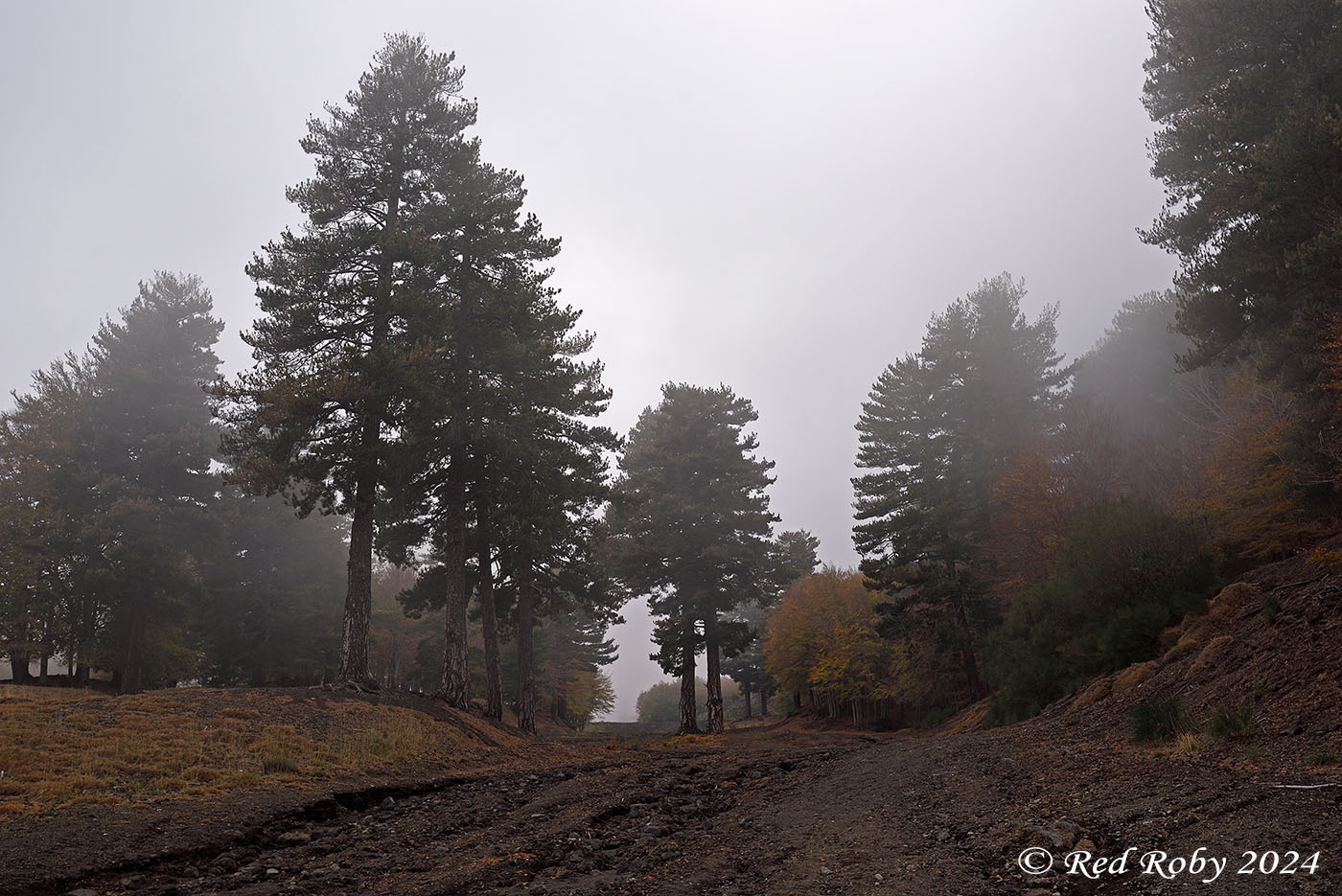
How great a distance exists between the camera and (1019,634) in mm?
21953

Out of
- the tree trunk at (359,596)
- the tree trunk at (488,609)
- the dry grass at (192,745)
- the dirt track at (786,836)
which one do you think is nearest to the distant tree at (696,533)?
the tree trunk at (488,609)

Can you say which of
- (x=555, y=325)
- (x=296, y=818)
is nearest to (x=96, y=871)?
(x=296, y=818)

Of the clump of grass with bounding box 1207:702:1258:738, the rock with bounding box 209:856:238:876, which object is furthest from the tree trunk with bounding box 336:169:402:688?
the clump of grass with bounding box 1207:702:1258:738

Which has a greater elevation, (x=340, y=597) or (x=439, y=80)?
(x=439, y=80)

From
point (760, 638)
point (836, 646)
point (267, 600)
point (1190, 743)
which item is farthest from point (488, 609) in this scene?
point (760, 638)

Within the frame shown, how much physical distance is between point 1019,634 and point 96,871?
2278 centimetres

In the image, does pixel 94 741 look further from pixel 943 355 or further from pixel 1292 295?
pixel 943 355

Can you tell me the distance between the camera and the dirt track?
5090 mm

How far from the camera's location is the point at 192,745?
10.7m

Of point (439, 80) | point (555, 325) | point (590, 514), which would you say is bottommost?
point (590, 514)

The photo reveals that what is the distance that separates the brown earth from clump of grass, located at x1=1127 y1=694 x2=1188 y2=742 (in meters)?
0.27

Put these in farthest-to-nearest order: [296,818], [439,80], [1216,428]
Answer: [1216,428]
[439,80]
[296,818]

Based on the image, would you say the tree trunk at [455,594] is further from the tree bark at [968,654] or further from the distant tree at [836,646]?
the distant tree at [836,646]

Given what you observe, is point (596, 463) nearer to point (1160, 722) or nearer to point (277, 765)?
point (277, 765)
